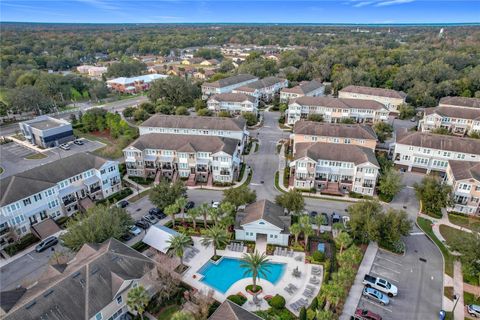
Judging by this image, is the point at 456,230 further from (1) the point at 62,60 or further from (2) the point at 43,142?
(1) the point at 62,60

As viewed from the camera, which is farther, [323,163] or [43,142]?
[43,142]

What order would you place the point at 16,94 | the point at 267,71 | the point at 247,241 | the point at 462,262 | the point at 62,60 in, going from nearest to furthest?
the point at 462,262 → the point at 247,241 → the point at 16,94 → the point at 267,71 → the point at 62,60

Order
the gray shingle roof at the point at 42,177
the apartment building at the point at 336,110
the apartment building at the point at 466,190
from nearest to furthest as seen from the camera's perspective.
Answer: the gray shingle roof at the point at 42,177
the apartment building at the point at 466,190
the apartment building at the point at 336,110

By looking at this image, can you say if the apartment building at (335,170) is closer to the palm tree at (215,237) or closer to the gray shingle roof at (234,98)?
the palm tree at (215,237)

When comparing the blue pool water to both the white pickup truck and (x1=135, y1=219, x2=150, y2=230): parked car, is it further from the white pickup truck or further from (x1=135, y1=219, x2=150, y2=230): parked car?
(x1=135, y1=219, x2=150, y2=230): parked car

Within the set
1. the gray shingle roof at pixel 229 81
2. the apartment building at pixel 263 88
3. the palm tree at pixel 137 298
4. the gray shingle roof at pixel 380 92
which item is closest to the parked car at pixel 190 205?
the palm tree at pixel 137 298

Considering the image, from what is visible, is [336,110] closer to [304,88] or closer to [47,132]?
[304,88]

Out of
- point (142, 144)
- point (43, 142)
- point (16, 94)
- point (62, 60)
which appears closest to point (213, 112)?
point (142, 144)
